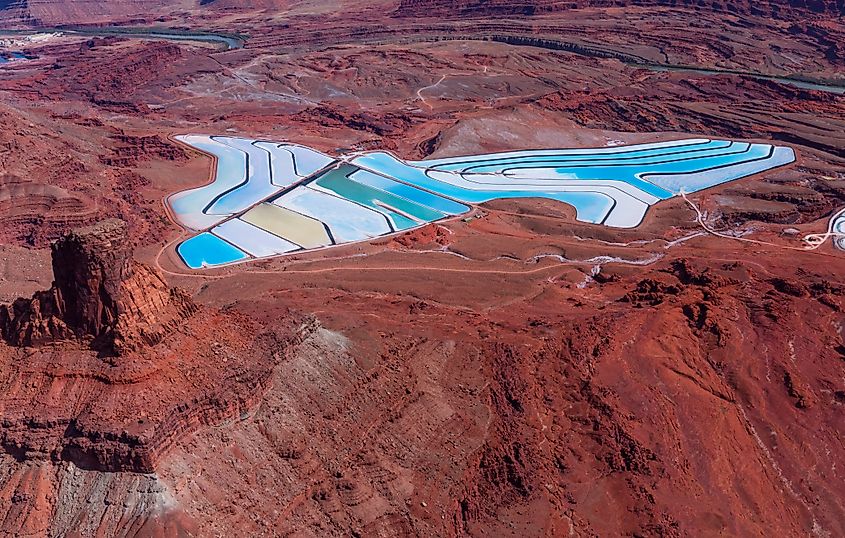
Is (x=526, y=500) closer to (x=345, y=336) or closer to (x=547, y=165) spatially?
(x=345, y=336)

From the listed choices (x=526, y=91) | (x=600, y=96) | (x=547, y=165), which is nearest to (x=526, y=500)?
(x=547, y=165)

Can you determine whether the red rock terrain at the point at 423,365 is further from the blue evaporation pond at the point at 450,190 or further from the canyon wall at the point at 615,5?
the canyon wall at the point at 615,5

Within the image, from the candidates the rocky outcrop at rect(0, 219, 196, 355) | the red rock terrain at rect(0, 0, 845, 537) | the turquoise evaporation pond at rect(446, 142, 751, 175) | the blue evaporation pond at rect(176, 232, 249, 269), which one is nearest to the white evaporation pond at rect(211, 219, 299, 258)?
the blue evaporation pond at rect(176, 232, 249, 269)

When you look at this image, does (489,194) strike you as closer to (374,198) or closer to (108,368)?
Result: (374,198)

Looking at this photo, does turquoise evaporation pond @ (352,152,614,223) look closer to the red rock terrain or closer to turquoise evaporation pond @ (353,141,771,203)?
turquoise evaporation pond @ (353,141,771,203)

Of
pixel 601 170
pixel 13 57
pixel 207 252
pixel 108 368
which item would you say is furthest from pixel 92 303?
pixel 13 57
